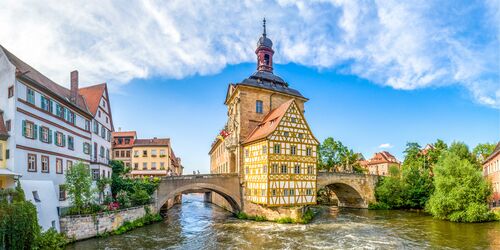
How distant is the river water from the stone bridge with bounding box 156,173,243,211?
7.80 ft

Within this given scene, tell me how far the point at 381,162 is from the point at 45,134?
7756 cm

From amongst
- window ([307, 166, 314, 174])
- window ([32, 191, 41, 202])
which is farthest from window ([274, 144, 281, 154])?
window ([32, 191, 41, 202])

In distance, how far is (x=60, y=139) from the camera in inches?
838

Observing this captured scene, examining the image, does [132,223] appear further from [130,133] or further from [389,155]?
[389,155]

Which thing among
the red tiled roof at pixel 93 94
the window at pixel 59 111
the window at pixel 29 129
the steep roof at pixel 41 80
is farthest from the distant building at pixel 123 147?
the window at pixel 29 129

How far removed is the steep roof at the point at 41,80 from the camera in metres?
17.5

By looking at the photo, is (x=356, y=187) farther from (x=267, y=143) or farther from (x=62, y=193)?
(x=62, y=193)

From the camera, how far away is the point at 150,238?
2077 cm

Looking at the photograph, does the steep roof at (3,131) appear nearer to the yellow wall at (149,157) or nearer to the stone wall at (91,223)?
the stone wall at (91,223)

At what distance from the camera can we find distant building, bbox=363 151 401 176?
81050 mm

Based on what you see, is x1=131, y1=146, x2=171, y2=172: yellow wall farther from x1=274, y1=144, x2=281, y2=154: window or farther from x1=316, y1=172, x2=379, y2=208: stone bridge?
x1=274, y1=144, x2=281, y2=154: window

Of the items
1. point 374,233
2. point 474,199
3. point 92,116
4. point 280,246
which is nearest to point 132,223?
point 92,116

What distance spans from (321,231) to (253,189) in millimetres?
7494

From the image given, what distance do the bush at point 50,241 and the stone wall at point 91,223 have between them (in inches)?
51.4
